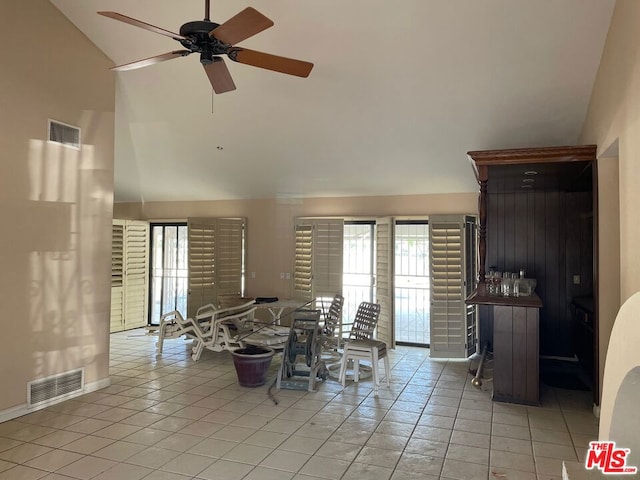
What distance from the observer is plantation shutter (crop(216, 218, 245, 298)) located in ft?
24.9

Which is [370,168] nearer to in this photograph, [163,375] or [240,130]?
[240,130]

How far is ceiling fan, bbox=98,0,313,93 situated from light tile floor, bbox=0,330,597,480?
273cm

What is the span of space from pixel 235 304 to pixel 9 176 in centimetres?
382

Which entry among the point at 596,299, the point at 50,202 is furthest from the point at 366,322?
the point at 50,202

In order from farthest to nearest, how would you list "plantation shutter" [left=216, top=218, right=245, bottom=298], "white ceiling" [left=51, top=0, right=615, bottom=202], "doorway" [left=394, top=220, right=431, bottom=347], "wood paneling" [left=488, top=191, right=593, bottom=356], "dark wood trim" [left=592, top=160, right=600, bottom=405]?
"plantation shutter" [left=216, top=218, right=245, bottom=298]
"doorway" [left=394, top=220, right=431, bottom=347]
"wood paneling" [left=488, top=191, right=593, bottom=356]
"dark wood trim" [left=592, top=160, right=600, bottom=405]
"white ceiling" [left=51, top=0, right=615, bottom=202]

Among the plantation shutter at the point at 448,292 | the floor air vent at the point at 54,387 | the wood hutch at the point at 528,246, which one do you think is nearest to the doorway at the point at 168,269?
the floor air vent at the point at 54,387

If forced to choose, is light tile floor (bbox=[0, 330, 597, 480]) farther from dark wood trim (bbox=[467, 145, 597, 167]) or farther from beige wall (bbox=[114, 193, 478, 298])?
beige wall (bbox=[114, 193, 478, 298])

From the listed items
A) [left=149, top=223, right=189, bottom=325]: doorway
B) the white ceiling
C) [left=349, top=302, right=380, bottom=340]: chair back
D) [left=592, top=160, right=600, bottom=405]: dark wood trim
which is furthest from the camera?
[left=149, top=223, right=189, bottom=325]: doorway

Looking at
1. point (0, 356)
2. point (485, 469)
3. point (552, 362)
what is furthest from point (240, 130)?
point (552, 362)

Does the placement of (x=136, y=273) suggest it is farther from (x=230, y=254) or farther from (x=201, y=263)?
(x=230, y=254)

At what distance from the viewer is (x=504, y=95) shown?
4312 mm

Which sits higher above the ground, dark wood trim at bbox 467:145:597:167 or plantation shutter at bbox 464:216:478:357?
dark wood trim at bbox 467:145:597:167

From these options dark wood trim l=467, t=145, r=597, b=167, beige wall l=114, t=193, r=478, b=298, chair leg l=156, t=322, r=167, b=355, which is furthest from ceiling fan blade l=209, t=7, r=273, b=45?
chair leg l=156, t=322, r=167, b=355

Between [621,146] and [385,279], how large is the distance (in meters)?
3.79
